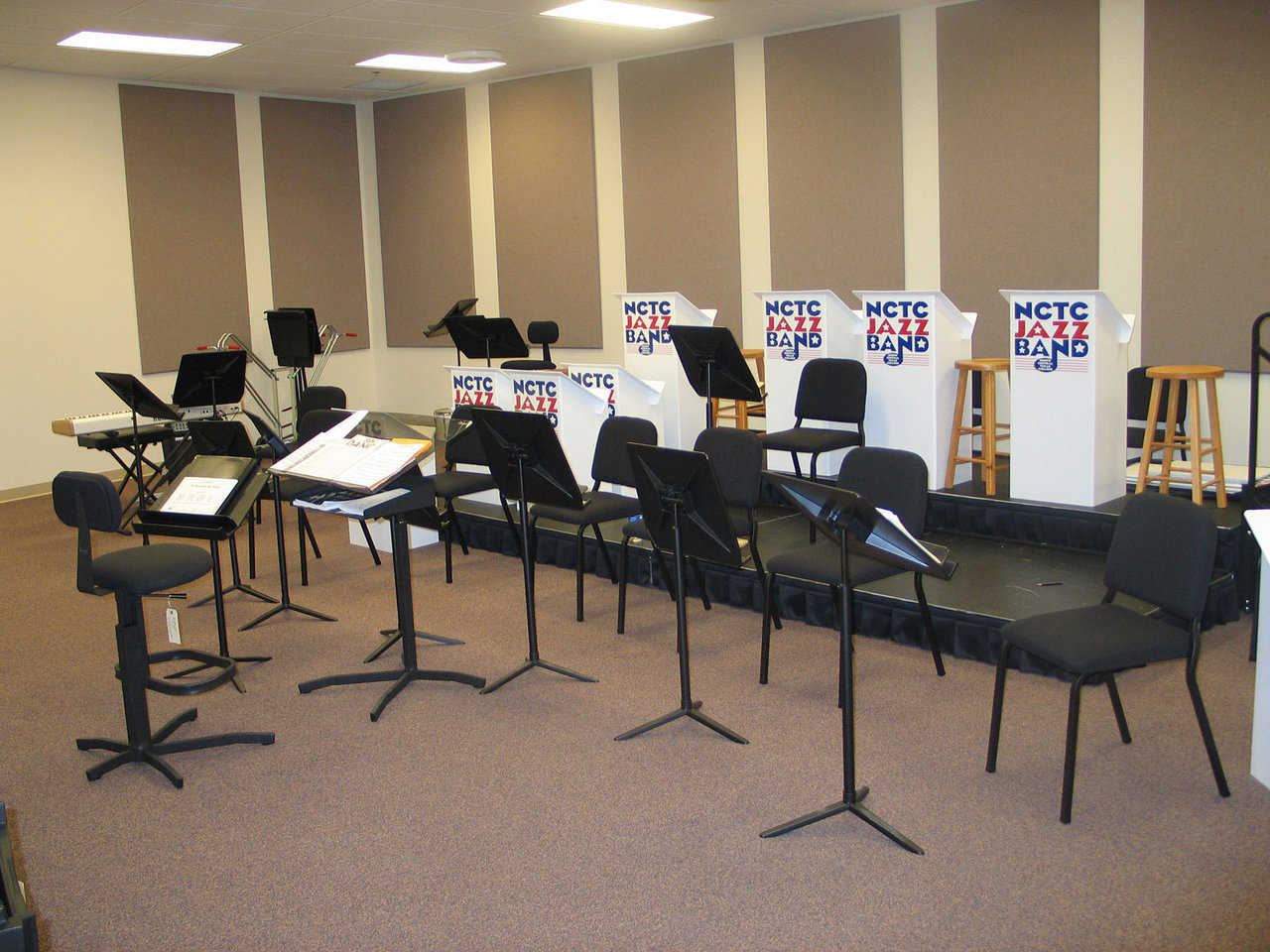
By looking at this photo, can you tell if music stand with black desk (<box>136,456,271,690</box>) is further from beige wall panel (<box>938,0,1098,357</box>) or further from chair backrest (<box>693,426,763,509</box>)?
beige wall panel (<box>938,0,1098,357</box>)

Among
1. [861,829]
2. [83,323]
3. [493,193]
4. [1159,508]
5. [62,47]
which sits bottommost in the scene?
[861,829]

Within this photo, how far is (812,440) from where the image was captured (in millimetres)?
6359

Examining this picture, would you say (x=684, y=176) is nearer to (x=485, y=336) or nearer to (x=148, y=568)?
(x=485, y=336)

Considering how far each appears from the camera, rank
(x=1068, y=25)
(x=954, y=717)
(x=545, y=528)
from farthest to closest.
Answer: (x=1068, y=25), (x=545, y=528), (x=954, y=717)

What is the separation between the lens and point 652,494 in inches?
152

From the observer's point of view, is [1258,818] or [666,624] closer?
[1258,818]

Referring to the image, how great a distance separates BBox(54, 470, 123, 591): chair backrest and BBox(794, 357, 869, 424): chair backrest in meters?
3.89

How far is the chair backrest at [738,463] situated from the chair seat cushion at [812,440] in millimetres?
1065

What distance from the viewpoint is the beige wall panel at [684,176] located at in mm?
9234

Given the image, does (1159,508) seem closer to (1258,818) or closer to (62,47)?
(1258,818)

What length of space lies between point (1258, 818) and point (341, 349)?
9.89m

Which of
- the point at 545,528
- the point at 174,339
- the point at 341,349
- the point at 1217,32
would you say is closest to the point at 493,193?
the point at 341,349

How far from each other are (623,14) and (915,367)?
3492mm

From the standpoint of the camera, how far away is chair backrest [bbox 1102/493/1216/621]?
329cm
